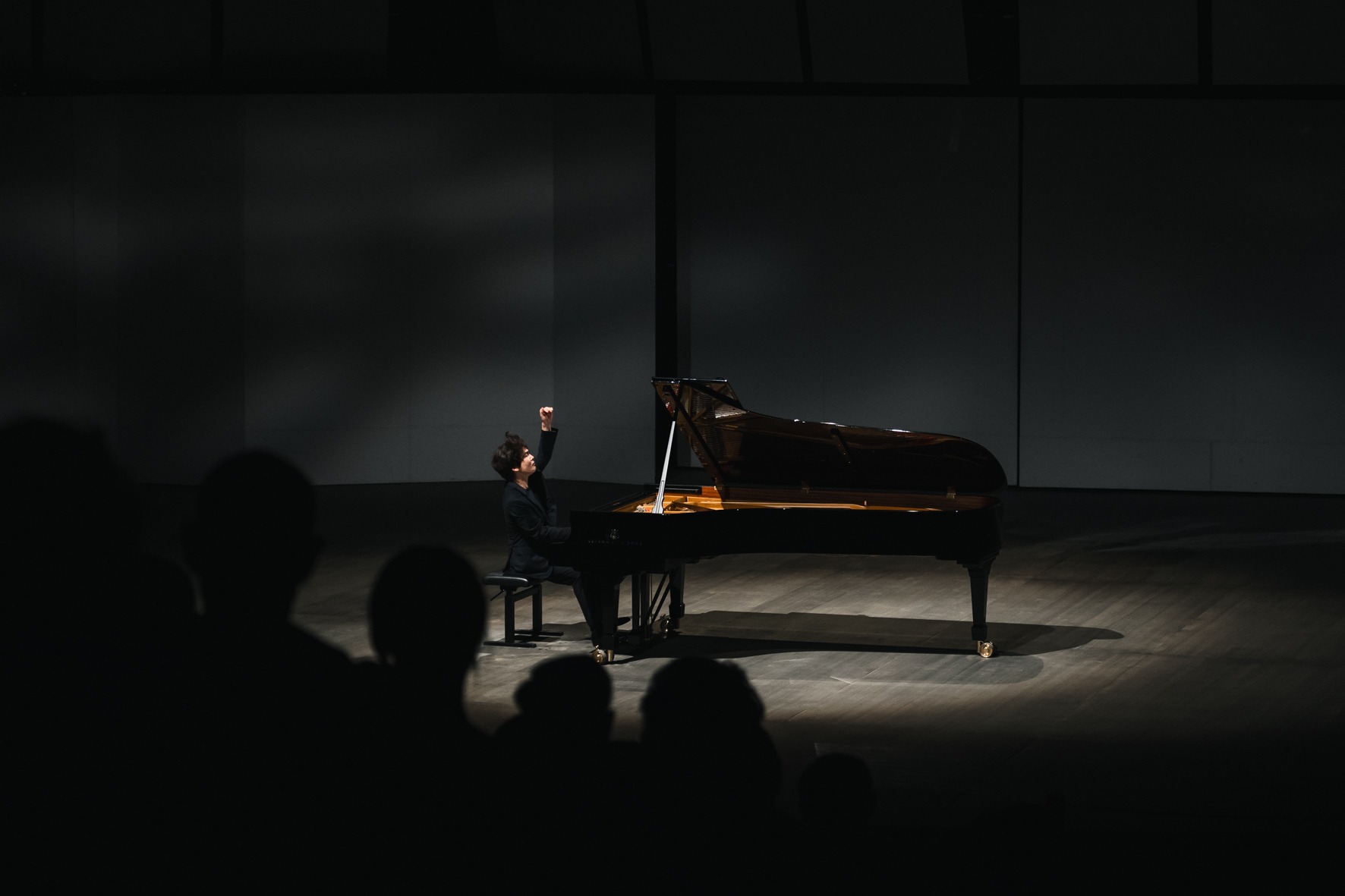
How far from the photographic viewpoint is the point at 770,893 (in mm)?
1418

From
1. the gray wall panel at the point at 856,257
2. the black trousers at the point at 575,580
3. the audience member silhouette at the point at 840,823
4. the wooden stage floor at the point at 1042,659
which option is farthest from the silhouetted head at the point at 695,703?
the gray wall panel at the point at 856,257

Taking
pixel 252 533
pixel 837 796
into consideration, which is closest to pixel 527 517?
pixel 837 796

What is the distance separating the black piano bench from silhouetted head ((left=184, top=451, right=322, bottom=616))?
225 inches

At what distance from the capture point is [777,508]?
654cm

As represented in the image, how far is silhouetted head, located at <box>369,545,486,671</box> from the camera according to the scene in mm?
1253

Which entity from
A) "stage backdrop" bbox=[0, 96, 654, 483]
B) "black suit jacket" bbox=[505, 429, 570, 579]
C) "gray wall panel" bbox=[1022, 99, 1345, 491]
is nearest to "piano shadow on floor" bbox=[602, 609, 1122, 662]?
"black suit jacket" bbox=[505, 429, 570, 579]

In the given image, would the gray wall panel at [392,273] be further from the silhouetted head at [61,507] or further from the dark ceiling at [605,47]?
the silhouetted head at [61,507]

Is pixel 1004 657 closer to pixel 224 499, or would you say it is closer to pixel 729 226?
pixel 224 499

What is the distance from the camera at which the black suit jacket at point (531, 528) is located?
22.9ft

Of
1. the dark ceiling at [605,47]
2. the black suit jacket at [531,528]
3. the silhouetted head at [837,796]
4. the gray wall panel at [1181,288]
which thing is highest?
the dark ceiling at [605,47]

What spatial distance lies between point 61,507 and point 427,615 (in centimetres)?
33

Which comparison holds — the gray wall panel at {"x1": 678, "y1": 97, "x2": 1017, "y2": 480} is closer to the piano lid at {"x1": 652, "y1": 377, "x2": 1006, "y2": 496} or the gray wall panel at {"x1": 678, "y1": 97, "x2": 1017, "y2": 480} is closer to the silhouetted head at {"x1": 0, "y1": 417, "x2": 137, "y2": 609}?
the piano lid at {"x1": 652, "y1": 377, "x2": 1006, "y2": 496}

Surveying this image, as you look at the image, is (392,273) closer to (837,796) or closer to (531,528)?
(531,528)

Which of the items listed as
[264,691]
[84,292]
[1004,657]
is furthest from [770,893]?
[84,292]
